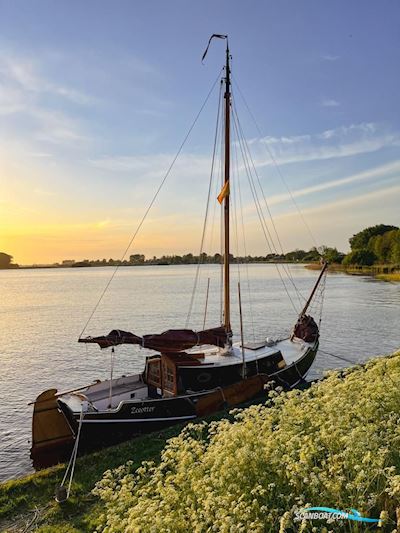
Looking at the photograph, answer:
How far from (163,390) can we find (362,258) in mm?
132781

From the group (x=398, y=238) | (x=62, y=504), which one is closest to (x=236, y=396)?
(x=62, y=504)

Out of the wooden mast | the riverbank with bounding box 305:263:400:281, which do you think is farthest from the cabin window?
the riverbank with bounding box 305:263:400:281

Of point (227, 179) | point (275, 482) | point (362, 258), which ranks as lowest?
point (275, 482)

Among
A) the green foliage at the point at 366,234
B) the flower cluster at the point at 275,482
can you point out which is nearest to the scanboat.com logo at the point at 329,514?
the flower cluster at the point at 275,482

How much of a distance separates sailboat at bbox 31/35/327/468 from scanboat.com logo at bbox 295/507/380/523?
31.5 ft

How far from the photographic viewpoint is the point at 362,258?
137250 millimetres

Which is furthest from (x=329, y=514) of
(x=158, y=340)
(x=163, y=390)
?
(x=163, y=390)

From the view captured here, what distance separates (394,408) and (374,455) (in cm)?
246

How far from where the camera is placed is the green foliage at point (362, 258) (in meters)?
135

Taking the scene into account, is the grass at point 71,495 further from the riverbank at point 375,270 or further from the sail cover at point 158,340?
the riverbank at point 375,270

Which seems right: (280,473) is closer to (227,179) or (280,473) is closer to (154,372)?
(154,372)

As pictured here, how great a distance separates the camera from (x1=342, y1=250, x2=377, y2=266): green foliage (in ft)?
444

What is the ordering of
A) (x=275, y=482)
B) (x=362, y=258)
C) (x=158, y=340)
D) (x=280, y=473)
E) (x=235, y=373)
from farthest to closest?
(x=362, y=258) < (x=235, y=373) < (x=158, y=340) < (x=275, y=482) < (x=280, y=473)

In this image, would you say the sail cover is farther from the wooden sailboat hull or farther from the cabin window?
the wooden sailboat hull
